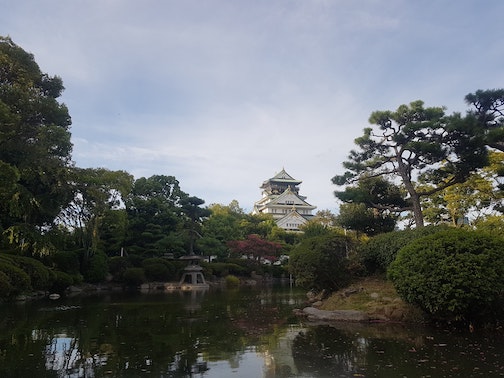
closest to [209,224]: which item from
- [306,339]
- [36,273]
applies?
[36,273]

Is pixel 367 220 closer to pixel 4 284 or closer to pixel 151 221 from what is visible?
pixel 4 284

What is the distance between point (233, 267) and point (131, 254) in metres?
9.39

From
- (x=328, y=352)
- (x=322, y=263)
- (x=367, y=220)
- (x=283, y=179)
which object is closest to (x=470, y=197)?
(x=367, y=220)

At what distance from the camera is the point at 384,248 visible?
521 inches

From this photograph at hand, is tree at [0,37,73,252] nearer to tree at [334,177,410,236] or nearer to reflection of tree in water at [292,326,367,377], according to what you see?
reflection of tree in water at [292,326,367,377]

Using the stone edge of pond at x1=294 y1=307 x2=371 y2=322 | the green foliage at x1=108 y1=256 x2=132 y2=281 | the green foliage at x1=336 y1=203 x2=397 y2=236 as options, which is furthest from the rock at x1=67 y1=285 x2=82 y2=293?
the stone edge of pond at x1=294 y1=307 x2=371 y2=322

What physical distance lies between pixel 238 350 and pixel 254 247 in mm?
31937

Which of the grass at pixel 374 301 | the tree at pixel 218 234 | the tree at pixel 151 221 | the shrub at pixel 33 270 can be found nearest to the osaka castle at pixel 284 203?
the tree at pixel 218 234

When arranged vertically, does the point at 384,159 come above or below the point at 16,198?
above

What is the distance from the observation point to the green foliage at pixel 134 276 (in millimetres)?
29266

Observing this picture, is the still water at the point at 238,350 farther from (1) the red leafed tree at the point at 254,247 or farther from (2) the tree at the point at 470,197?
(1) the red leafed tree at the point at 254,247

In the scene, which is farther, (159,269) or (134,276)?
(159,269)

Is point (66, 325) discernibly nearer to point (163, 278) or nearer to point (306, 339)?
point (306, 339)

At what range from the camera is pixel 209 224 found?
1606 inches
